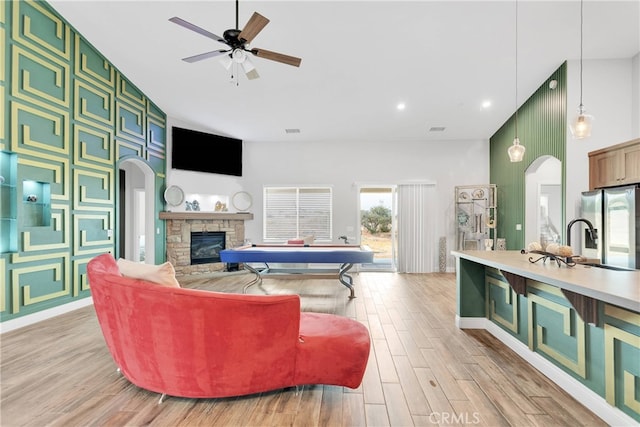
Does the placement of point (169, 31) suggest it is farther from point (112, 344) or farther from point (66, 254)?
point (112, 344)

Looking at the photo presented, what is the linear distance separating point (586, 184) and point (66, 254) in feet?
24.3

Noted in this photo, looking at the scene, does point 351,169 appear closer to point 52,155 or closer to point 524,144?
point 524,144

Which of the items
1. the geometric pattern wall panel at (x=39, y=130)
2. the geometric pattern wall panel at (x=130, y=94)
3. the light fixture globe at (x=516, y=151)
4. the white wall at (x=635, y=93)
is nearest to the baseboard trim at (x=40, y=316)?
the geometric pattern wall panel at (x=39, y=130)

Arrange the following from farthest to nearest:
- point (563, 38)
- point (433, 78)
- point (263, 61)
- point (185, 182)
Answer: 1. point (185, 182)
2. point (433, 78)
3. point (263, 61)
4. point (563, 38)

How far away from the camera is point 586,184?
419 centimetres

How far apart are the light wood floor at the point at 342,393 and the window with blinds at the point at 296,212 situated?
13.5 feet

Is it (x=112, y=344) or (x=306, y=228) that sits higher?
(x=306, y=228)

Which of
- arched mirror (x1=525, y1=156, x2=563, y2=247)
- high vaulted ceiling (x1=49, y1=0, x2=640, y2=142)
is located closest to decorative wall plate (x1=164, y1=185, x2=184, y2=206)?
high vaulted ceiling (x1=49, y1=0, x2=640, y2=142)

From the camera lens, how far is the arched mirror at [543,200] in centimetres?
550

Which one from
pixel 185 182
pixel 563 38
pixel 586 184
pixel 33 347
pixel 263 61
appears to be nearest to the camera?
pixel 33 347

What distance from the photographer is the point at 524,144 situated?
5477 mm

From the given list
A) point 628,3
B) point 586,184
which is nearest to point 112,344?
point 586,184

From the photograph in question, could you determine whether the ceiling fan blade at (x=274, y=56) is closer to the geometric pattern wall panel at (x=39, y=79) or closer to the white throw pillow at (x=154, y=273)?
the white throw pillow at (x=154, y=273)

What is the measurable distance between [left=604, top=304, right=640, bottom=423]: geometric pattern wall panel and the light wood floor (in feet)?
0.74
